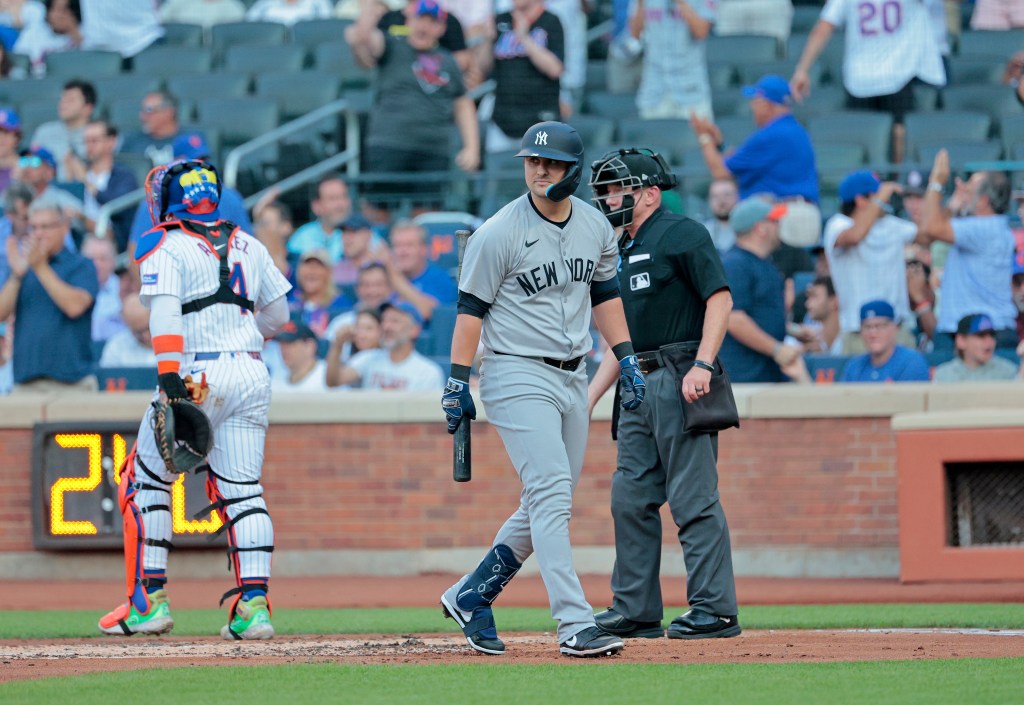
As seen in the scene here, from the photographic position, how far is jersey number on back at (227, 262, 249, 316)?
7318 millimetres

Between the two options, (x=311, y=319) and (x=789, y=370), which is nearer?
(x=789, y=370)

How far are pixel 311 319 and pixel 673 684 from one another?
7.36m

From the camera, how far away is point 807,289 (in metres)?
11.8

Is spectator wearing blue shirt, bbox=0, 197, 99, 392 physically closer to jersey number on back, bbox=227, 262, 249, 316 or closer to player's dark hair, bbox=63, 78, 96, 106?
player's dark hair, bbox=63, 78, 96, 106

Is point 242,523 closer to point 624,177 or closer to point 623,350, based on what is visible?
point 623,350

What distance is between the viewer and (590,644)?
615cm

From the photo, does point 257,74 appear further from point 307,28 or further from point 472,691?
point 472,691

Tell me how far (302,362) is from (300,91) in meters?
5.14

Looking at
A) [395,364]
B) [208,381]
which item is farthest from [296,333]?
[208,381]

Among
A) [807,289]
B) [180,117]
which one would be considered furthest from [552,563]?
[180,117]

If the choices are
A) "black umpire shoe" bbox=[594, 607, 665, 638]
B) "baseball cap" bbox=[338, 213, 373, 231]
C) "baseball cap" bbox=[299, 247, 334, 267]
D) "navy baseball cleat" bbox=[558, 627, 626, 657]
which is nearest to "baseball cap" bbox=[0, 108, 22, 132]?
"baseball cap" bbox=[299, 247, 334, 267]

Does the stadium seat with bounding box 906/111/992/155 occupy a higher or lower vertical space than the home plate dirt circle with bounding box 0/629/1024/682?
higher

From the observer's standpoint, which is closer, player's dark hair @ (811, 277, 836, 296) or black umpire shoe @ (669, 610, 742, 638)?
black umpire shoe @ (669, 610, 742, 638)

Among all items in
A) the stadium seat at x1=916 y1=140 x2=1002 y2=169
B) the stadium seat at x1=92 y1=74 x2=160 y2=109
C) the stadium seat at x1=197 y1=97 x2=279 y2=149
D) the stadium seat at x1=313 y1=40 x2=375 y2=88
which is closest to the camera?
the stadium seat at x1=916 y1=140 x2=1002 y2=169
